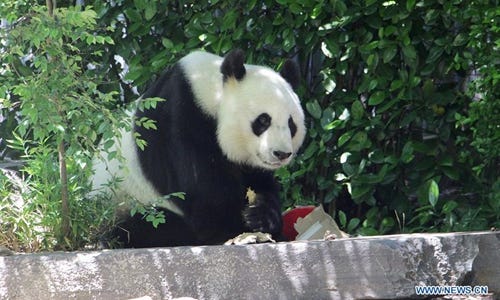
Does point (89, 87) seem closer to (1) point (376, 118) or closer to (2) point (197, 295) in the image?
(2) point (197, 295)

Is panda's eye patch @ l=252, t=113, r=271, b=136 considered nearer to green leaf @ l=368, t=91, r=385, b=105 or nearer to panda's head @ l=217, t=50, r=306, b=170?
panda's head @ l=217, t=50, r=306, b=170

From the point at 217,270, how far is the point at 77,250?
910 millimetres

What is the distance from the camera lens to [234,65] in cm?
572

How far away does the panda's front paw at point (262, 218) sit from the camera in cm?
569

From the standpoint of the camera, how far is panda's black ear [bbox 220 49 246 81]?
5.70 m

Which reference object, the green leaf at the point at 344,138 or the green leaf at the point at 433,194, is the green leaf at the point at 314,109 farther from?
the green leaf at the point at 433,194

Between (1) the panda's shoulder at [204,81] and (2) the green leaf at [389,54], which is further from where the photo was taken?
(2) the green leaf at [389,54]

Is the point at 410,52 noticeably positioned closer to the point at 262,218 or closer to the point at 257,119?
the point at 257,119

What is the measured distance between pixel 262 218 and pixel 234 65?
1022mm

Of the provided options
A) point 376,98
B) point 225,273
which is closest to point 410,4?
point 376,98

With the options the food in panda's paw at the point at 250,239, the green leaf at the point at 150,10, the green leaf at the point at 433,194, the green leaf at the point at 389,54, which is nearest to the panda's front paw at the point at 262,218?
the food in panda's paw at the point at 250,239

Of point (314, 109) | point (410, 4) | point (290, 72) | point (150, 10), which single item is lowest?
point (314, 109)

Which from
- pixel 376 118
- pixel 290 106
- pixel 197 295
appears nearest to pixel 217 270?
pixel 197 295

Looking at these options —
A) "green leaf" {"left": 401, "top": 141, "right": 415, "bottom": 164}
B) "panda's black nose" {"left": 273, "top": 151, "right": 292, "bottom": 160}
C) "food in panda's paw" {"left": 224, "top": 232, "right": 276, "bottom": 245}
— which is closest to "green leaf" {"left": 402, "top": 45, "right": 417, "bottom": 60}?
"green leaf" {"left": 401, "top": 141, "right": 415, "bottom": 164}
